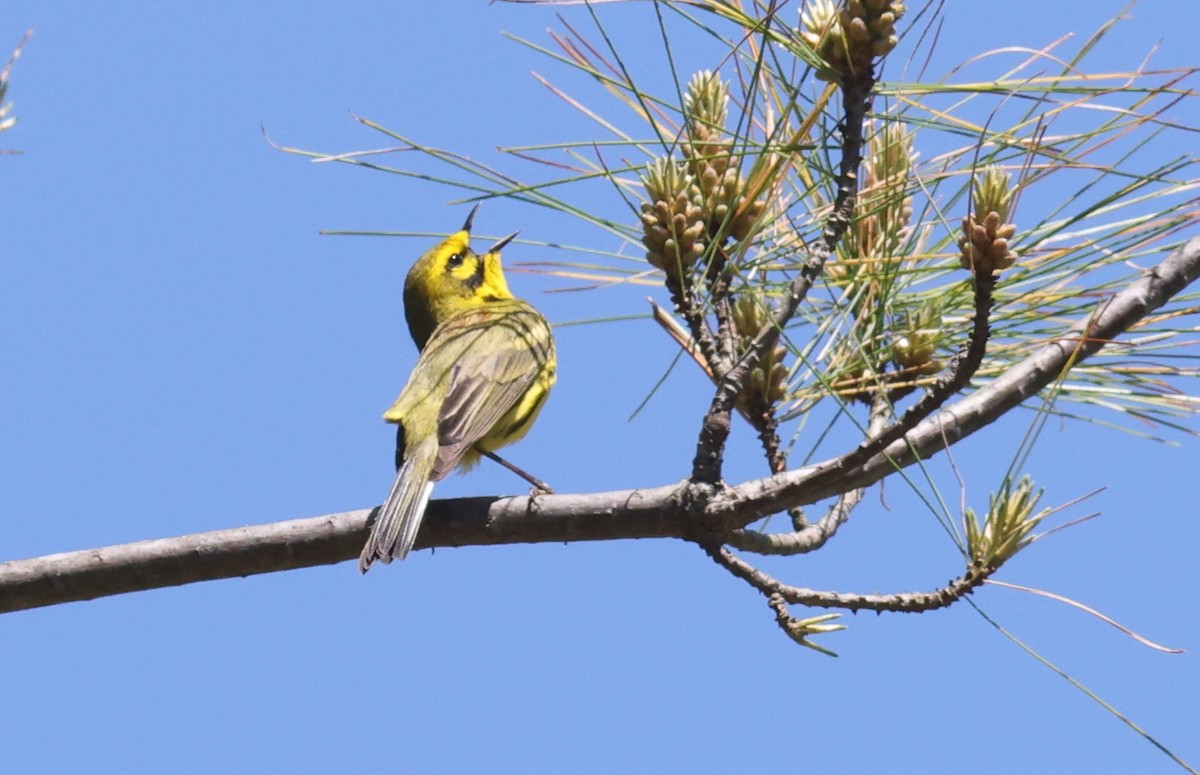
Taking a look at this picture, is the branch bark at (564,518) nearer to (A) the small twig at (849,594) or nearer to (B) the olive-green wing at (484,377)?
(A) the small twig at (849,594)

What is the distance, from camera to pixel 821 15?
2.96 m

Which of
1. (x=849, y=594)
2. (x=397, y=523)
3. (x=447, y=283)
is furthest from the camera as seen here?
(x=447, y=283)

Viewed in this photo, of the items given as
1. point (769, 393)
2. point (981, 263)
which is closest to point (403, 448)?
point (769, 393)

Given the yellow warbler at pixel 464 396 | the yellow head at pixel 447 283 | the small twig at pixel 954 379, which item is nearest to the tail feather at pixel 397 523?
the yellow warbler at pixel 464 396

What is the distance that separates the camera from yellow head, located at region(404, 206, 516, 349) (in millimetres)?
6289

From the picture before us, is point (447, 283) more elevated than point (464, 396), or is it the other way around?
point (447, 283)

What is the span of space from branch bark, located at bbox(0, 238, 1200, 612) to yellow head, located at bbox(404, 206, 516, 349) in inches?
105

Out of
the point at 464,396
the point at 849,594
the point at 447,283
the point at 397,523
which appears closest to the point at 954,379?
the point at 849,594

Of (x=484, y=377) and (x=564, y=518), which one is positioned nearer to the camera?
(x=564, y=518)

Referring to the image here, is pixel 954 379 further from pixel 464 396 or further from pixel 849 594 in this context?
pixel 464 396

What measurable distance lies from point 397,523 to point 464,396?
1.24m

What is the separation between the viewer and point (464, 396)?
15.7 feet

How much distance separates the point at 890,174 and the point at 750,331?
56cm

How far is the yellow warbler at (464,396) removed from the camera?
4.01 m
